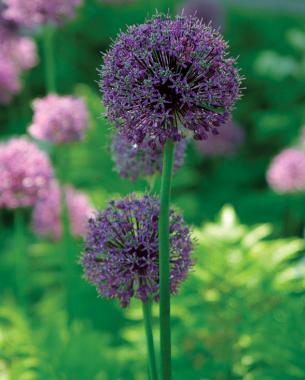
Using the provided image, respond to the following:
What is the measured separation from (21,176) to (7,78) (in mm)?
1127

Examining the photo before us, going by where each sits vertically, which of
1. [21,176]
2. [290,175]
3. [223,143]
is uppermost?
[223,143]

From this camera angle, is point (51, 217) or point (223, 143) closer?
point (51, 217)

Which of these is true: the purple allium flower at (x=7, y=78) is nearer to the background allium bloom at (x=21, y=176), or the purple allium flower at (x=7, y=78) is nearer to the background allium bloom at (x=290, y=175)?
the background allium bloom at (x=21, y=176)

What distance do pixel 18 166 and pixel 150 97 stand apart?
4.97ft

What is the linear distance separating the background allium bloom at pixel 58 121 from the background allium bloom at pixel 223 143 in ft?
10.0

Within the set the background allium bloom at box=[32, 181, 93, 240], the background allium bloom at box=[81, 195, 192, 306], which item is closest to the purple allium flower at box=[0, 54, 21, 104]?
the background allium bloom at box=[32, 181, 93, 240]

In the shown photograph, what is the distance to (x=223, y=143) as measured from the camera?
5719 millimetres

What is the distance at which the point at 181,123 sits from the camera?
1.19 metres

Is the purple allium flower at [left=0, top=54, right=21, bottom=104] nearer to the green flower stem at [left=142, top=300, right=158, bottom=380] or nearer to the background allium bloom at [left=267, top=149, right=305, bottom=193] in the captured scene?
the background allium bloom at [left=267, top=149, right=305, bottom=193]

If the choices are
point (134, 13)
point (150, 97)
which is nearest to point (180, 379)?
point (150, 97)

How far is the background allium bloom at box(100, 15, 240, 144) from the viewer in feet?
3.78

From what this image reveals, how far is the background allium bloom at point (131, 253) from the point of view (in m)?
1.35

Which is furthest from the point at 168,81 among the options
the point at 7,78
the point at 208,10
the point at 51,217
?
the point at 208,10

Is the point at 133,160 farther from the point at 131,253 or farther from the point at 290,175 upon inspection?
the point at 290,175
